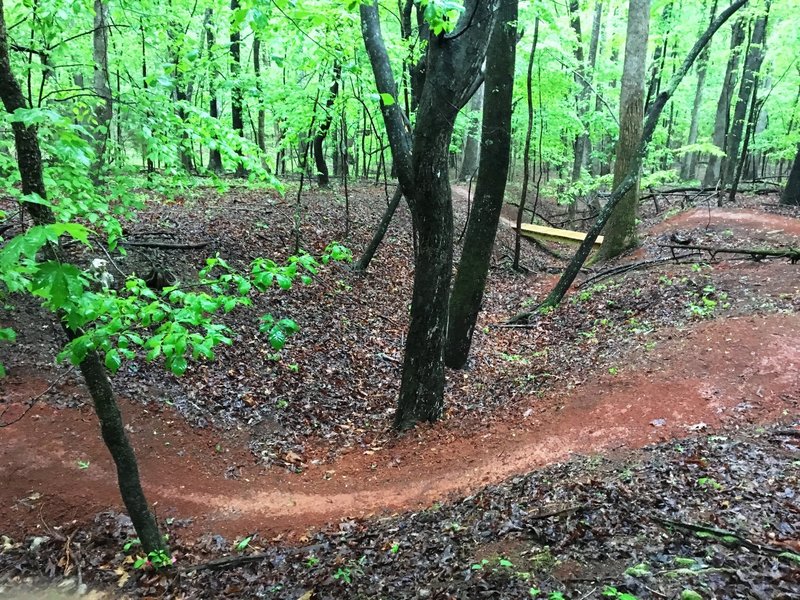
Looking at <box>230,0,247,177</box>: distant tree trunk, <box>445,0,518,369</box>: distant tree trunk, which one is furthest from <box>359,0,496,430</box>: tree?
<box>230,0,247,177</box>: distant tree trunk

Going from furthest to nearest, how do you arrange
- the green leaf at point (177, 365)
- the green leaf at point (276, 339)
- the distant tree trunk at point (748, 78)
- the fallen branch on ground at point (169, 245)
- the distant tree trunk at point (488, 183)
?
the distant tree trunk at point (748, 78), the fallen branch on ground at point (169, 245), the distant tree trunk at point (488, 183), the green leaf at point (276, 339), the green leaf at point (177, 365)

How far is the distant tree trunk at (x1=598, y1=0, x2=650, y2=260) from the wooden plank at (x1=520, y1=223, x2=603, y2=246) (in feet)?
10.9

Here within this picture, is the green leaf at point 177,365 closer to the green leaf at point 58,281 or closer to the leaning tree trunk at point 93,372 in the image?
the leaning tree trunk at point 93,372

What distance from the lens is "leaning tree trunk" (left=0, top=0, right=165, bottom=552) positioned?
10.3ft

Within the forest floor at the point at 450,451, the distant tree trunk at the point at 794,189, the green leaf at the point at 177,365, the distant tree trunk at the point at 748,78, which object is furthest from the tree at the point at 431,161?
the distant tree trunk at the point at 794,189

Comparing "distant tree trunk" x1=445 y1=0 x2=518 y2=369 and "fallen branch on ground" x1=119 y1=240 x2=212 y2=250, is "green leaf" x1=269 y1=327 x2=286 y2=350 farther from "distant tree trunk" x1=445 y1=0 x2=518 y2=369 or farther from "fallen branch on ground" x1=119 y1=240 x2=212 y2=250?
"fallen branch on ground" x1=119 y1=240 x2=212 y2=250

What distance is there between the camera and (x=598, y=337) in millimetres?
9203

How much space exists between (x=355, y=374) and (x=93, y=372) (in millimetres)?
5571

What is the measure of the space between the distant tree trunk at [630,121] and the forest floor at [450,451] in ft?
8.19

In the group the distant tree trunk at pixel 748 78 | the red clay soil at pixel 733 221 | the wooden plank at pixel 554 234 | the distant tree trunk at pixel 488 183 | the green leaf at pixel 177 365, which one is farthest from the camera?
the wooden plank at pixel 554 234

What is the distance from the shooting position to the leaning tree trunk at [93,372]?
3.14 meters

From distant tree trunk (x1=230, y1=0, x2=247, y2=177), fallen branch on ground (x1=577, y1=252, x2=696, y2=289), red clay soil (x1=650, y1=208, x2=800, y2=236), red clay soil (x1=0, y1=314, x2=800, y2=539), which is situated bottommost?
red clay soil (x1=0, y1=314, x2=800, y2=539)

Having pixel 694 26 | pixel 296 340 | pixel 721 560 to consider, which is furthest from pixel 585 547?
pixel 694 26

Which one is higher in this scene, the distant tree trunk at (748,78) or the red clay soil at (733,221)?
the distant tree trunk at (748,78)
